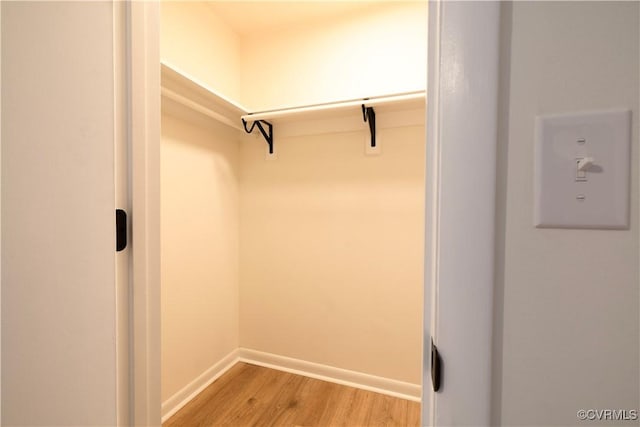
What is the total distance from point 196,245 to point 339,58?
4.95 feet

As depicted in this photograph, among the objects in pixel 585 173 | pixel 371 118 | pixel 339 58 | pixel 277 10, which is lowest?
pixel 585 173

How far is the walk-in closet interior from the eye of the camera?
1.55 meters

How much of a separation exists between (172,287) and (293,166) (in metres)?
1.05

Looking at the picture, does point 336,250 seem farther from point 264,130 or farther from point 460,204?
point 460,204

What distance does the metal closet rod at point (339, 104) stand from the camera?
1.39 m

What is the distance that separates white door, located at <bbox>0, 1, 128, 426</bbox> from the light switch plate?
78 centimetres

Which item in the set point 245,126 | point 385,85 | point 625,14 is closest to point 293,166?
point 245,126

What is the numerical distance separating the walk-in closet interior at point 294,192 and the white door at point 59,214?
0.77 meters

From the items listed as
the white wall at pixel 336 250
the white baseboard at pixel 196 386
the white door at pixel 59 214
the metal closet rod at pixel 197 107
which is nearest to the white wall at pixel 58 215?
the white door at pixel 59 214

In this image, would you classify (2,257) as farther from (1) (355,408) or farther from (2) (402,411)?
(2) (402,411)

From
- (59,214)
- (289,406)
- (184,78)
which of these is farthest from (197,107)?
(289,406)

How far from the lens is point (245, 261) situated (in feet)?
6.62

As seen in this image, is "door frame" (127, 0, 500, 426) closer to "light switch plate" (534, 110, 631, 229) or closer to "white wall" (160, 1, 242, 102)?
"light switch plate" (534, 110, 631, 229)

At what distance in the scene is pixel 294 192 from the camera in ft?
6.10
